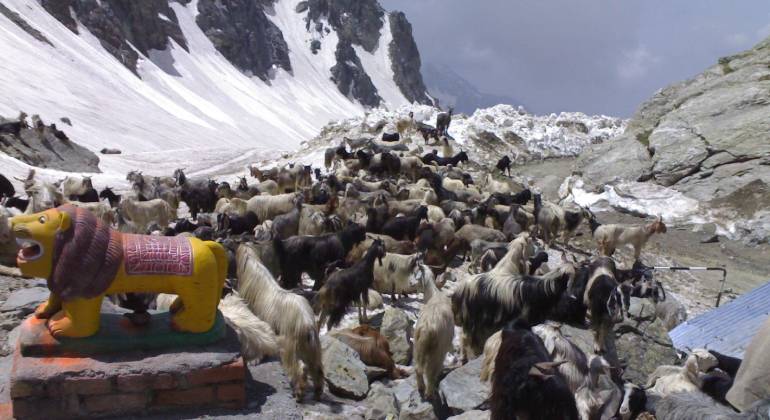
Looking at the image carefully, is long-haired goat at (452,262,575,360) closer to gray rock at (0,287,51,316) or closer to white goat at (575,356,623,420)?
white goat at (575,356,623,420)

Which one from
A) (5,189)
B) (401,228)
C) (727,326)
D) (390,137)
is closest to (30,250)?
(727,326)

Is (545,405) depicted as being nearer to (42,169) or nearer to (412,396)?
(412,396)

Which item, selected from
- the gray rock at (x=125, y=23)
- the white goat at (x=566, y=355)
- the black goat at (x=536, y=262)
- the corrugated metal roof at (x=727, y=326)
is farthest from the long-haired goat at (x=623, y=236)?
the gray rock at (x=125, y=23)

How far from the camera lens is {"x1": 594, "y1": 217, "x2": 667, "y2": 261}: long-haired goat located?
13.3m

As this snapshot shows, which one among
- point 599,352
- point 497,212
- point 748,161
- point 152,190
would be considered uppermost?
point 748,161

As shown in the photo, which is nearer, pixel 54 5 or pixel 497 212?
pixel 497 212

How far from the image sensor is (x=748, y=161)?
20516 millimetres

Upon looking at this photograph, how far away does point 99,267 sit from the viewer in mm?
3812

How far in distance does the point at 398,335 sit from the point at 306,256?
2321 millimetres

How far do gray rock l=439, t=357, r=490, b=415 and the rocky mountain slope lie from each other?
14.3 m

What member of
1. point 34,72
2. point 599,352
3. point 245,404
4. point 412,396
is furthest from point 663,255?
point 34,72

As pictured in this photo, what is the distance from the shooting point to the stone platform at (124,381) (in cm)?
376

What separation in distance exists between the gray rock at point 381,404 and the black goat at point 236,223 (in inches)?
221

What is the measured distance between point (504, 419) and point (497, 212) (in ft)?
30.4
